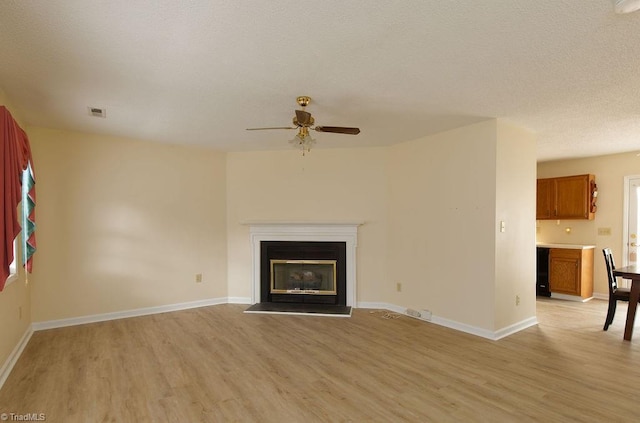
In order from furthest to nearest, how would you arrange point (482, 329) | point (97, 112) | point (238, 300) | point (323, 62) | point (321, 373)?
point (238, 300) < point (482, 329) < point (97, 112) < point (321, 373) < point (323, 62)

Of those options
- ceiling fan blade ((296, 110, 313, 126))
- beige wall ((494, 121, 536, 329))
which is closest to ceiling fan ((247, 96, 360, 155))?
ceiling fan blade ((296, 110, 313, 126))

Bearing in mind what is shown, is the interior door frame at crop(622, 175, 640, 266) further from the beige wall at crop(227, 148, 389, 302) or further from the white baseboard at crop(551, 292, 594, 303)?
the beige wall at crop(227, 148, 389, 302)

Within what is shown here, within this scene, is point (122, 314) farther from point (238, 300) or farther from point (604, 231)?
point (604, 231)

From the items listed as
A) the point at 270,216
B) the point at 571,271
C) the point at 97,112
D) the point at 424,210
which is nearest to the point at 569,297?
the point at 571,271

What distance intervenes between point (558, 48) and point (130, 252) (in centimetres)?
512

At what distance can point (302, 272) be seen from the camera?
17.2ft

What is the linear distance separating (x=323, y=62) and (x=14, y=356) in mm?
3895

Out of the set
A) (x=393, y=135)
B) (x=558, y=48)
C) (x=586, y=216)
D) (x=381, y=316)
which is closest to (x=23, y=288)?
(x=381, y=316)

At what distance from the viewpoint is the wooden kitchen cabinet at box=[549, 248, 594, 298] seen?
5.44 m

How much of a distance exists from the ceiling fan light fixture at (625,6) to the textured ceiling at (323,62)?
0.18 ft

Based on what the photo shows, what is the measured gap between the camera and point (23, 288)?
3.60 metres

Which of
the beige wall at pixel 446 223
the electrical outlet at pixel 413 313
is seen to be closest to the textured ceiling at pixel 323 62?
the beige wall at pixel 446 223

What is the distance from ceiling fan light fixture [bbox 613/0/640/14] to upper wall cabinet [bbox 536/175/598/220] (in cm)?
496

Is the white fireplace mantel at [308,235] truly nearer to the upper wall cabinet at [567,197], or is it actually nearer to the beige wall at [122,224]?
the beige wall at [122,224]
